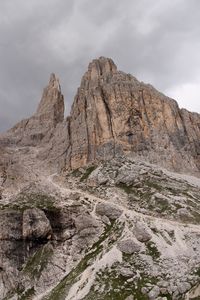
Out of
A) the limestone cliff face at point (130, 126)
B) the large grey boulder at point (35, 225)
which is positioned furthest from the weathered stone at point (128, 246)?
the limestone cliff face at point (130, 126)

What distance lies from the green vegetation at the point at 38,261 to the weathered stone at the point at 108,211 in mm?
15026

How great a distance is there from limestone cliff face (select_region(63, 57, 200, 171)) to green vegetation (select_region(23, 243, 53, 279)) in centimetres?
4607

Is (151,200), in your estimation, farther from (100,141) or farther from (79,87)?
(79,87)

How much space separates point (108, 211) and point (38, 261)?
67.2 feet

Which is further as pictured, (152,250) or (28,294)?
(152,250)

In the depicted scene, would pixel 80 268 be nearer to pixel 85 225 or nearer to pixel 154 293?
pixel 85 225

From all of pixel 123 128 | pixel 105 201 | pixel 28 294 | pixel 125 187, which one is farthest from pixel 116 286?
pixel 123 128

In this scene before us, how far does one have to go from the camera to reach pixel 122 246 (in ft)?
292

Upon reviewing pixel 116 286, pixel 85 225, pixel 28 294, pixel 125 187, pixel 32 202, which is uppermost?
pixel 125 187

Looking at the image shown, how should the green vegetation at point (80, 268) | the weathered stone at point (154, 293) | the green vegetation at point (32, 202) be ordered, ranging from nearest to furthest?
the weathered stone at point (154, 293)
the green vegetation at point (80, 268)
the green vegetation at point (32, 202)

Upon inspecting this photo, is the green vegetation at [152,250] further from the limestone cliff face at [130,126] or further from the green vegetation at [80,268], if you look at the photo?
the limestone cliff face at [130,126]

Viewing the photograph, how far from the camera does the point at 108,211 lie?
104 metres

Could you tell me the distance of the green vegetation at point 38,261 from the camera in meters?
90.8

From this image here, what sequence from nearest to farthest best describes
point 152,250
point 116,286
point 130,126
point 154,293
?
1. point 154,293
2. point 116,286
3. point 152,250
4. point 130,126
